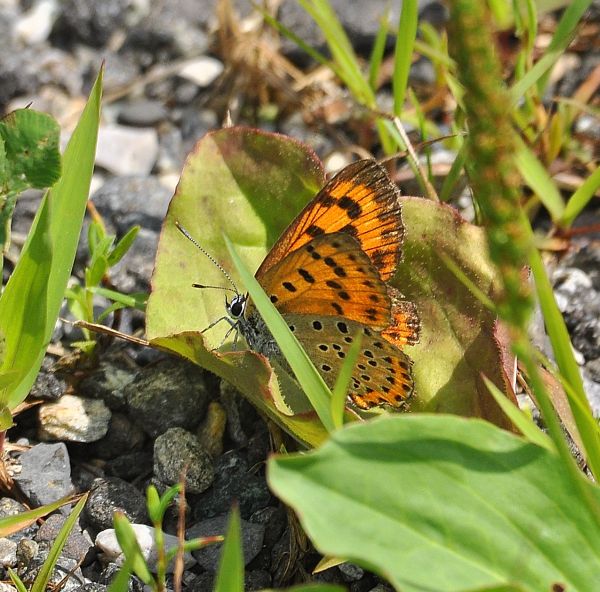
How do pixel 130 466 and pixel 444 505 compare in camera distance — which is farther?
pixel 130 466

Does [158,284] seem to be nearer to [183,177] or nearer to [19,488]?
[183,177]

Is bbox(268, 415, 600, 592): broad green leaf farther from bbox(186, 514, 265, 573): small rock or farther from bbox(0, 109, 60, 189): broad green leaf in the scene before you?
bbox(0, 109, 60, 189): broad green leaf

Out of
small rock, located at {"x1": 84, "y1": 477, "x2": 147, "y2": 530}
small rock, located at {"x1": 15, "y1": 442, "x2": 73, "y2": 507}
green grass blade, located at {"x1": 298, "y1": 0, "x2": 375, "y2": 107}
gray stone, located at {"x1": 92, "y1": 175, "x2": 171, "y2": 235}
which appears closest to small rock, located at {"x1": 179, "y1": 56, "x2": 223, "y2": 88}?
gray stone, located at {"x1": 92, "y1": 175, "x2": 171, "y2": 235}

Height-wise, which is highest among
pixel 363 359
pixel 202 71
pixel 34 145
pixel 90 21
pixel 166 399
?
pixel 90 21

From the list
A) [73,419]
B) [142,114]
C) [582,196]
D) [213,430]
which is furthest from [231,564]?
[142,114]

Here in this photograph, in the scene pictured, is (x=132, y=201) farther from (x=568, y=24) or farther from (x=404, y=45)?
(x=568, y=24)

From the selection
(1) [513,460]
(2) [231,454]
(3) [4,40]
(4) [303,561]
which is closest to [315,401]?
(1) [513,460]
